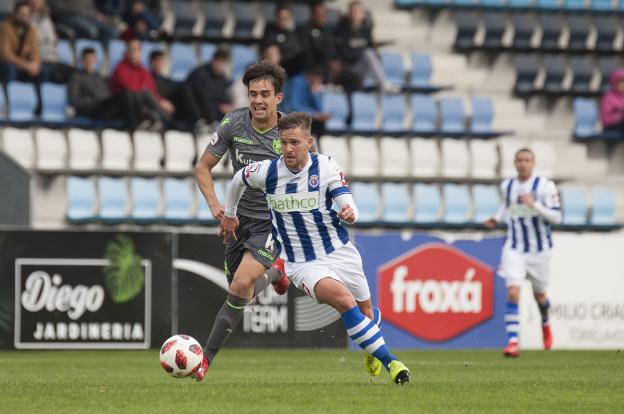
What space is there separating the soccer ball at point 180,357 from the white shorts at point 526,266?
646 centimetres

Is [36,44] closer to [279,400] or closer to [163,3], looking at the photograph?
[163,3]

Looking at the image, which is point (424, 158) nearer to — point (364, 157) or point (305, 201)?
point (364, 157)

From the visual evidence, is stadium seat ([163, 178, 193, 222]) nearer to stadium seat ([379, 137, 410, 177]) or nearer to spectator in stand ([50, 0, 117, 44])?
spectator in stand ([50, 0, 117, 44])

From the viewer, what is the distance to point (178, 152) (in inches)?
714

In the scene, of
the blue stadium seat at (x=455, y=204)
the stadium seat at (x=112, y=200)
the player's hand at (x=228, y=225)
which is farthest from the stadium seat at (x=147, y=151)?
the player's hand at (x=228, y=225)

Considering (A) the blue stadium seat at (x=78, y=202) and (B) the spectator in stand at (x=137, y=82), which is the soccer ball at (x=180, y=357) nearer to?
→ (A) the blue stadium seat at (x=78, y=202)

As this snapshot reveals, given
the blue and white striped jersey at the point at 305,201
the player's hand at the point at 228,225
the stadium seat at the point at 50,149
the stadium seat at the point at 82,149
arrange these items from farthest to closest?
the stadium seat at the point at 82,149 < the stadium seat at the point at 50,149 < the player's hand at the point at 228,225 < the blue and white striped jersey at the point at 305,201

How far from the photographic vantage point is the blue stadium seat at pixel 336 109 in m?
19.4

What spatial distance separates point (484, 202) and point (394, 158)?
149cm

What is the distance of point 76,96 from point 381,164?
184 inches

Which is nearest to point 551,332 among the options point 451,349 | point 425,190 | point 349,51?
point 451,349

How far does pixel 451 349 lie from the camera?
1522cm

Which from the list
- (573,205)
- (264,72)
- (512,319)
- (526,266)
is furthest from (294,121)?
(573,205)

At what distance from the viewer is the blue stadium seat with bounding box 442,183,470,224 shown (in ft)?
63.0
